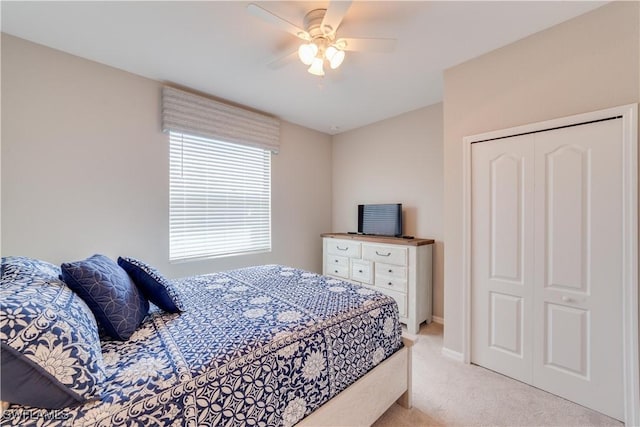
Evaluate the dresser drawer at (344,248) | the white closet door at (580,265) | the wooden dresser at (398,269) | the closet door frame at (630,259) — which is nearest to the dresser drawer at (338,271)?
the wooden dresser at (398,269)

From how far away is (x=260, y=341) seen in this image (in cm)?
113

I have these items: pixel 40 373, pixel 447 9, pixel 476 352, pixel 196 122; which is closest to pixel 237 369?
pixel 40 373

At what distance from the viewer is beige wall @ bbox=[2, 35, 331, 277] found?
6.36 ft

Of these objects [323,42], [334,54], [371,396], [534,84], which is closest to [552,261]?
[534,84]

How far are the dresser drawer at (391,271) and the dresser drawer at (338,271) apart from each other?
1.62 feet

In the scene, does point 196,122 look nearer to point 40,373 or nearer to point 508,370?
point 40,373

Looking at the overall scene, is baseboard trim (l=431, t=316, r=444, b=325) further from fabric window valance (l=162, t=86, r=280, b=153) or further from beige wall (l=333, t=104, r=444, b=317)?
fabric window valance (l=162, t=86, r=280, b=153)

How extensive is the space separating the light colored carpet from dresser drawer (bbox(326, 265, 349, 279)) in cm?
147

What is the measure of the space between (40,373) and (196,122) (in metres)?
2.55

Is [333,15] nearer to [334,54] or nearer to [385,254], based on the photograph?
[334,54]

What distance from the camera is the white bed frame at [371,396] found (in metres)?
1.24

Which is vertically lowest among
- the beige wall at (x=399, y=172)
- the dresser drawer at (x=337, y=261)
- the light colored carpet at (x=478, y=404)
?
the light colored carpet at (x=478, y=404)

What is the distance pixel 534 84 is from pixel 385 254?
2.01 metres

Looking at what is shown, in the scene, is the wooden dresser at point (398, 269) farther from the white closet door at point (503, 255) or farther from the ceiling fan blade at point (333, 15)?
the ceiling fan blade at point (333, 15)
